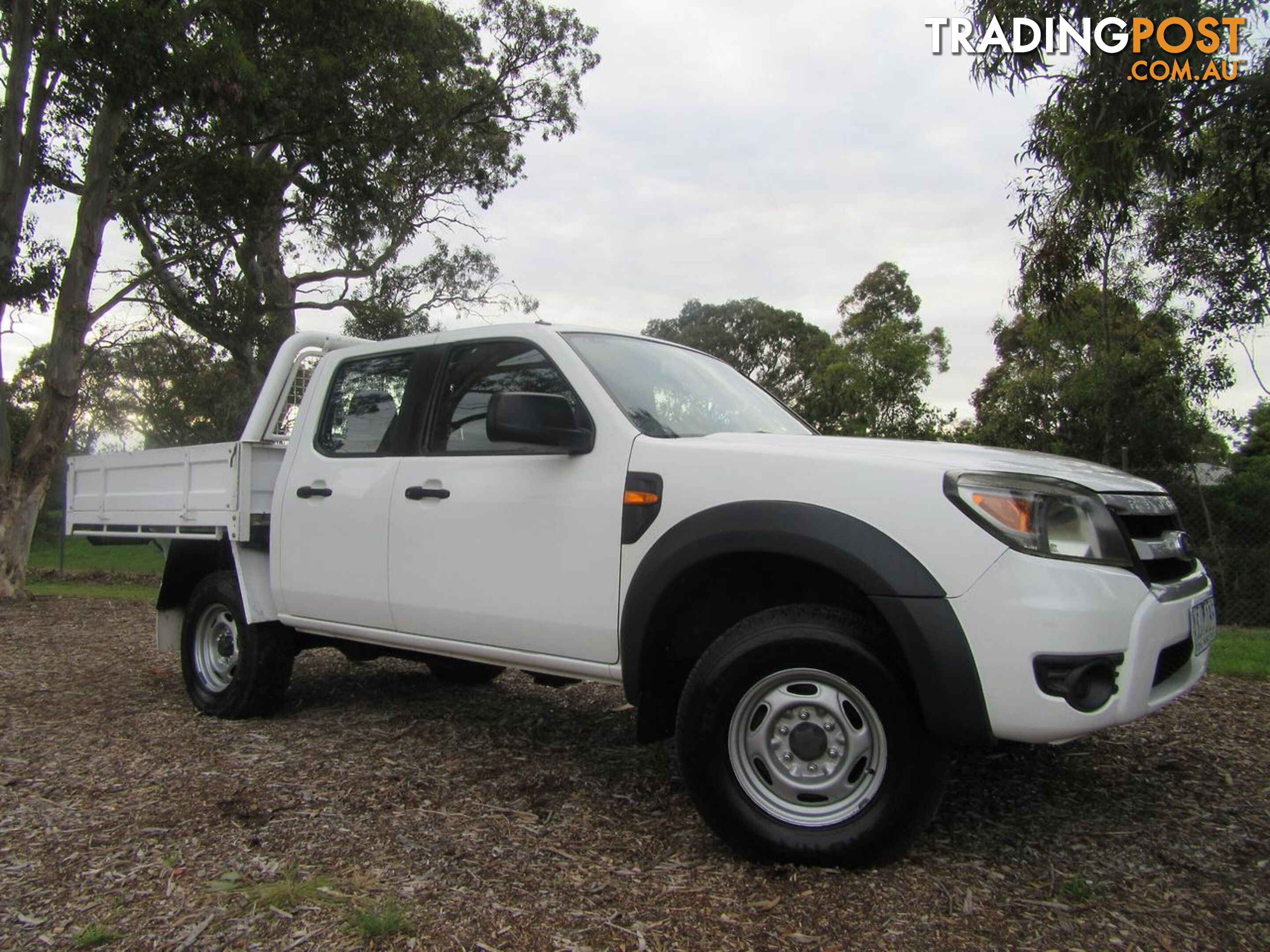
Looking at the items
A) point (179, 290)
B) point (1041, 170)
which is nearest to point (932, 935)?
point (1041, 170)

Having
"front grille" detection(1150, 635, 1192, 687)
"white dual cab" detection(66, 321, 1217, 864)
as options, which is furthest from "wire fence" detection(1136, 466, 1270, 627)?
"white dual cab" detection(66, 321, 1217, 864)

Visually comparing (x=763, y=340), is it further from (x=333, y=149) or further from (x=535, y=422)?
(x=535, y=422)

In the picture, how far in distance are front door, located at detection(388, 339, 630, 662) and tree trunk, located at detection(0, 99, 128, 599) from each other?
1142 centimetres

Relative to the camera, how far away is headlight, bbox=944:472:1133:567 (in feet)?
9.19

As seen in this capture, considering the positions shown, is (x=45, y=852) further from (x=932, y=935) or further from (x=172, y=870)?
(x=932, y=935)

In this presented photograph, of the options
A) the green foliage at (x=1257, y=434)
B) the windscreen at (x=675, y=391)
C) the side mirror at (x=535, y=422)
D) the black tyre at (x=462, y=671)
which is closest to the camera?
the side mirror at (x=535, y=422)

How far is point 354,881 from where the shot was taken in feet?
10.0

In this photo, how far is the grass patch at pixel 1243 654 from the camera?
6539mm

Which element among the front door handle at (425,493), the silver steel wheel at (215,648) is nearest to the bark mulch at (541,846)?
the silver steel wheel at (215,648)

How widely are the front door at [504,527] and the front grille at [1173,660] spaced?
1736 millimetres

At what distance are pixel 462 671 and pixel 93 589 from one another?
1316 cm

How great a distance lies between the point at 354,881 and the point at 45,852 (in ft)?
3.80

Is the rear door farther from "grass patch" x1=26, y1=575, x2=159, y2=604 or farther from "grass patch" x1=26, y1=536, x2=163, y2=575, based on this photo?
"grass patch" x1=26, y1=536, x2=163, y2=575

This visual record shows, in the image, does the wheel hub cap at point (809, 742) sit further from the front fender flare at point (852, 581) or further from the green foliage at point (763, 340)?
the green foliage at point (763, 340)
